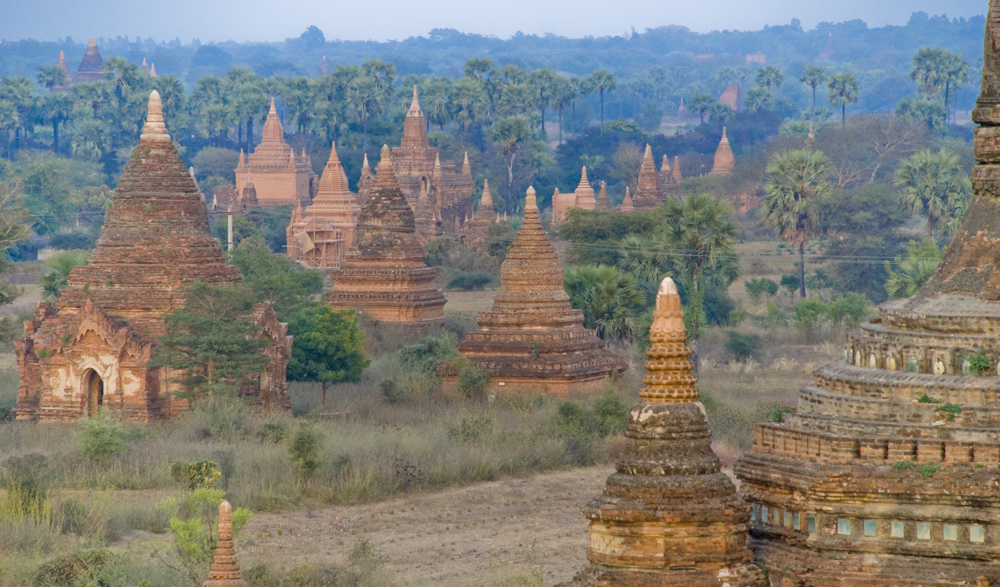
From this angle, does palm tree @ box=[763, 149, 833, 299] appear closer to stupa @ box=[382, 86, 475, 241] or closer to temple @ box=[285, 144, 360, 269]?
temple @ box=[285, 144, 360, 269]

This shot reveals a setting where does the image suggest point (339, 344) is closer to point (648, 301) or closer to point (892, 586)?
point (648, 301)

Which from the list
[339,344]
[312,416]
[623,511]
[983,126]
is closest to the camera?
[623,511]

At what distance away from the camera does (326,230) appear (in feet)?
219

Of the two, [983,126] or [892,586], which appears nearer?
[892,586]

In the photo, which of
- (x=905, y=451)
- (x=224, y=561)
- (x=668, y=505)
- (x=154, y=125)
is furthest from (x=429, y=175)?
(x=668, y=505)

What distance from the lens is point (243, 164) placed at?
96.2 metres

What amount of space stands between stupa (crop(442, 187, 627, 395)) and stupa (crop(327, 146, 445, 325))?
8.38 m

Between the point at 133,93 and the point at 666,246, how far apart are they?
82.3 meters

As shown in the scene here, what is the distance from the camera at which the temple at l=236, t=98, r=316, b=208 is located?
94250 mm

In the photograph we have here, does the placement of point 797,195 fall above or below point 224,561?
below

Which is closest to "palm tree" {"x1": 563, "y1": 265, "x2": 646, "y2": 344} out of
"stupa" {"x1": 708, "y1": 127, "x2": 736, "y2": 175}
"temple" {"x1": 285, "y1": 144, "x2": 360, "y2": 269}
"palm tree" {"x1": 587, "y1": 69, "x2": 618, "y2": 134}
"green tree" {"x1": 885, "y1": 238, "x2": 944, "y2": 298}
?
"green tree" {"x1": 885, "y1": 238, "x2": 944, "y2": 298}

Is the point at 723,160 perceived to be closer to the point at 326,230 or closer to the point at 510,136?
the point at 510,136

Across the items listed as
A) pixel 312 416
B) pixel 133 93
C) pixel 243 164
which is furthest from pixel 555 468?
pixel 133 93

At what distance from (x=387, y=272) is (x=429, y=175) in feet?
136
